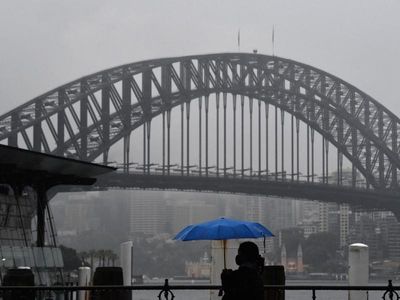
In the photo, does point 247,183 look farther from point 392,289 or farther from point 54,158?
point 392,289

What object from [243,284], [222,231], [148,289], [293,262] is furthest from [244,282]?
[293,262]

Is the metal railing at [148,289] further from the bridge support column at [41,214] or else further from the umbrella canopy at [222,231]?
the bridge support column at [41,214]

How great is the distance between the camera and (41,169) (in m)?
28.5

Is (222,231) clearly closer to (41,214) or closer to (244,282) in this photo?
(41,214)

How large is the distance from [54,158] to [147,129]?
61279 mm

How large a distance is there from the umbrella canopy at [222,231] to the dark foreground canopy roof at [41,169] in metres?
6.01

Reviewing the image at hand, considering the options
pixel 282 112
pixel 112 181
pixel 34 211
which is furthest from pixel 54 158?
pixel 282 112

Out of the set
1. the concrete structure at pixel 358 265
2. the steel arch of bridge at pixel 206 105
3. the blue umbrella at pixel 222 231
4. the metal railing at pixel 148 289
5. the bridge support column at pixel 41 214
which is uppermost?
the steel arch of bridge at pixel 206 105

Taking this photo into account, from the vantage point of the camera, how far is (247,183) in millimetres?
85938

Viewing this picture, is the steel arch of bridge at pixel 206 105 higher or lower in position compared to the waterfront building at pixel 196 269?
higher

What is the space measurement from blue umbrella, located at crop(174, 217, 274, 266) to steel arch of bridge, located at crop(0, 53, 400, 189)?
197ft

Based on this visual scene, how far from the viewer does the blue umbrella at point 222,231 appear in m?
21.2

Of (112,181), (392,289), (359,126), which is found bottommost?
(392,289)

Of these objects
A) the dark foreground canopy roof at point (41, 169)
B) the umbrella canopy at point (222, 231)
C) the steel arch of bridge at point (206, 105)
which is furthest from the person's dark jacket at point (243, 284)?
the steel arch of bridge at point (206, 105)
